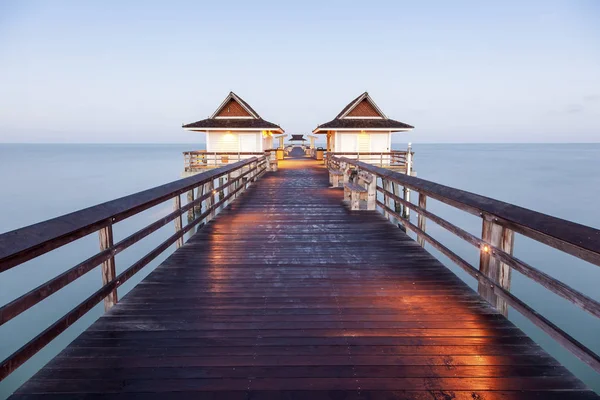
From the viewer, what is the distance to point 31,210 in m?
28.6

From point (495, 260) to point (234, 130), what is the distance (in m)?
24.0

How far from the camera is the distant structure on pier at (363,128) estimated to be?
25.4 m

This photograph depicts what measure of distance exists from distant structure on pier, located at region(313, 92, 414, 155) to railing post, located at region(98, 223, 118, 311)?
2268 cm

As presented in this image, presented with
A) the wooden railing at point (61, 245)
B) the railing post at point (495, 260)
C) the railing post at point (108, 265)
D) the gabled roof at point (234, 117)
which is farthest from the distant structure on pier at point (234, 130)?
the railing post at point (495, 260)

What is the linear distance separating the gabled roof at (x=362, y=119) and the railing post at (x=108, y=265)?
22.9 metres

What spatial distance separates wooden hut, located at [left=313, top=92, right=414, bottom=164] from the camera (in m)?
25.3

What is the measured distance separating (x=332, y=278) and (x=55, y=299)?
13970 millimetres

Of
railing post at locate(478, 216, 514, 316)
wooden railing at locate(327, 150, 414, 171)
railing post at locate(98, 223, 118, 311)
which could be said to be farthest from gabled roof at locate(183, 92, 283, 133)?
railing post at locate(478, 216, 514, 316)

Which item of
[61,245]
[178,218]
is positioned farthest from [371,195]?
[61,245]

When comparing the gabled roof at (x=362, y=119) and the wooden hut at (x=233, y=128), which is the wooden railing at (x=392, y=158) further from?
the wooden hut at (x=233, y=128)

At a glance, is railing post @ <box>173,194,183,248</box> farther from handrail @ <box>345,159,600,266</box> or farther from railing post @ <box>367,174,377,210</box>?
railing post @ <box>367,174,377,210</box>

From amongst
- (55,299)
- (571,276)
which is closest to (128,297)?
(55,299)

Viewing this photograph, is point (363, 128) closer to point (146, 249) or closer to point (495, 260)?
point (146, 249)

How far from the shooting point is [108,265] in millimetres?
3248
